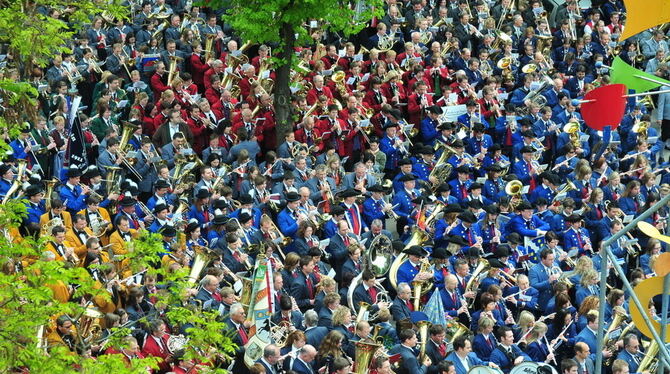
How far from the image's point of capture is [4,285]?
51.2 ft

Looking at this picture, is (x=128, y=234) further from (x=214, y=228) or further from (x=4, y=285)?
(x=4, y=285)

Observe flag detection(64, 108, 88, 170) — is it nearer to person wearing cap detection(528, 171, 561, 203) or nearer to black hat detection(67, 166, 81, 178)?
black hat detection(67, 166, 81, 178)

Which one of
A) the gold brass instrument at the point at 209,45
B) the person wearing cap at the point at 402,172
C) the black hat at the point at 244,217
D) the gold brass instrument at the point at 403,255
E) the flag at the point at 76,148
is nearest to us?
the gold brass instrument at the point at 403,255

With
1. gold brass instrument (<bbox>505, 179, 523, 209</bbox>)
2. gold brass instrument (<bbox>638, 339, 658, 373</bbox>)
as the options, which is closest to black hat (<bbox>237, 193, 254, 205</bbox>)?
gold brass instrument (<bbox>505, 179, 523, 209</bbox>)

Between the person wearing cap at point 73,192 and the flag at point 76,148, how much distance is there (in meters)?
1.13

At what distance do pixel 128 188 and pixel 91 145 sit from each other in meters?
1.84

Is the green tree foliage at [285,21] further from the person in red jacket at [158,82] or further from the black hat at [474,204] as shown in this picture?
the black hat at [474,204]

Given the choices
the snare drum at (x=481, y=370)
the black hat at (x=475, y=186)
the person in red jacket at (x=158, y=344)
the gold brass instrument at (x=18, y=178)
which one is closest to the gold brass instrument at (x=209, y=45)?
the gold brass instrument at (x=18, y=178)

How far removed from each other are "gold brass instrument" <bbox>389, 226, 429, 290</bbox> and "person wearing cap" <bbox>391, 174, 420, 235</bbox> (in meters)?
1.40

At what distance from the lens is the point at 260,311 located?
1958 cm

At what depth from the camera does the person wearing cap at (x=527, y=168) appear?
2622 cm

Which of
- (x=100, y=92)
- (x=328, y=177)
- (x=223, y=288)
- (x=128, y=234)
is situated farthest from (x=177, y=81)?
(x=223, y=288)

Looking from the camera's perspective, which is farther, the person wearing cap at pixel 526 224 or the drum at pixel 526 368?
the person wearing cap at pixel 526 224

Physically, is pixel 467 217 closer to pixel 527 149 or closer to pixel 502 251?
pixel 502 251
